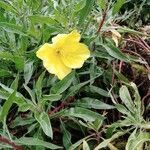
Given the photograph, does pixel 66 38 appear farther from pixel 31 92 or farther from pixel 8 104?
pixel 8 104

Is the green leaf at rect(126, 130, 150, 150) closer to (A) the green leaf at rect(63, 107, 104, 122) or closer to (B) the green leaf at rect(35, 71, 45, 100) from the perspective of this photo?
(A) the green leaf at rect(63, 107, 104, 122)

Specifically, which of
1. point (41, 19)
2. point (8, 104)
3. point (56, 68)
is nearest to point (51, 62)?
point (56, 68)

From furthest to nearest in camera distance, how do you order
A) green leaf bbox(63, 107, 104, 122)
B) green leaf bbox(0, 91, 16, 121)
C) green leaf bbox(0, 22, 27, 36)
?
1. green leaf bbox(0, 22, 27, 36)
2. green leaf bbox(63, 107, 104, 122)
3. green leaf bbox(0, 91, 16, 121)

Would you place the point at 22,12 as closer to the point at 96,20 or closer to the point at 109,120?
the point at 96,20

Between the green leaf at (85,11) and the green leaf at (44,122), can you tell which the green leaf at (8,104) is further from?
the green leaf at (85,11)

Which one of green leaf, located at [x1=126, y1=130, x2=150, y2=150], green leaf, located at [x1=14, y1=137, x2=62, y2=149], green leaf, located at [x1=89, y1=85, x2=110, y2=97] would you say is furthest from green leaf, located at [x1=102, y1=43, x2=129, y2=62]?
green leaf, located at [x1=14, y1=137, x2=62, y2=149]

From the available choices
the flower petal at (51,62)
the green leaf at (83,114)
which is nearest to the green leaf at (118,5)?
the flower petal at (51,62)
